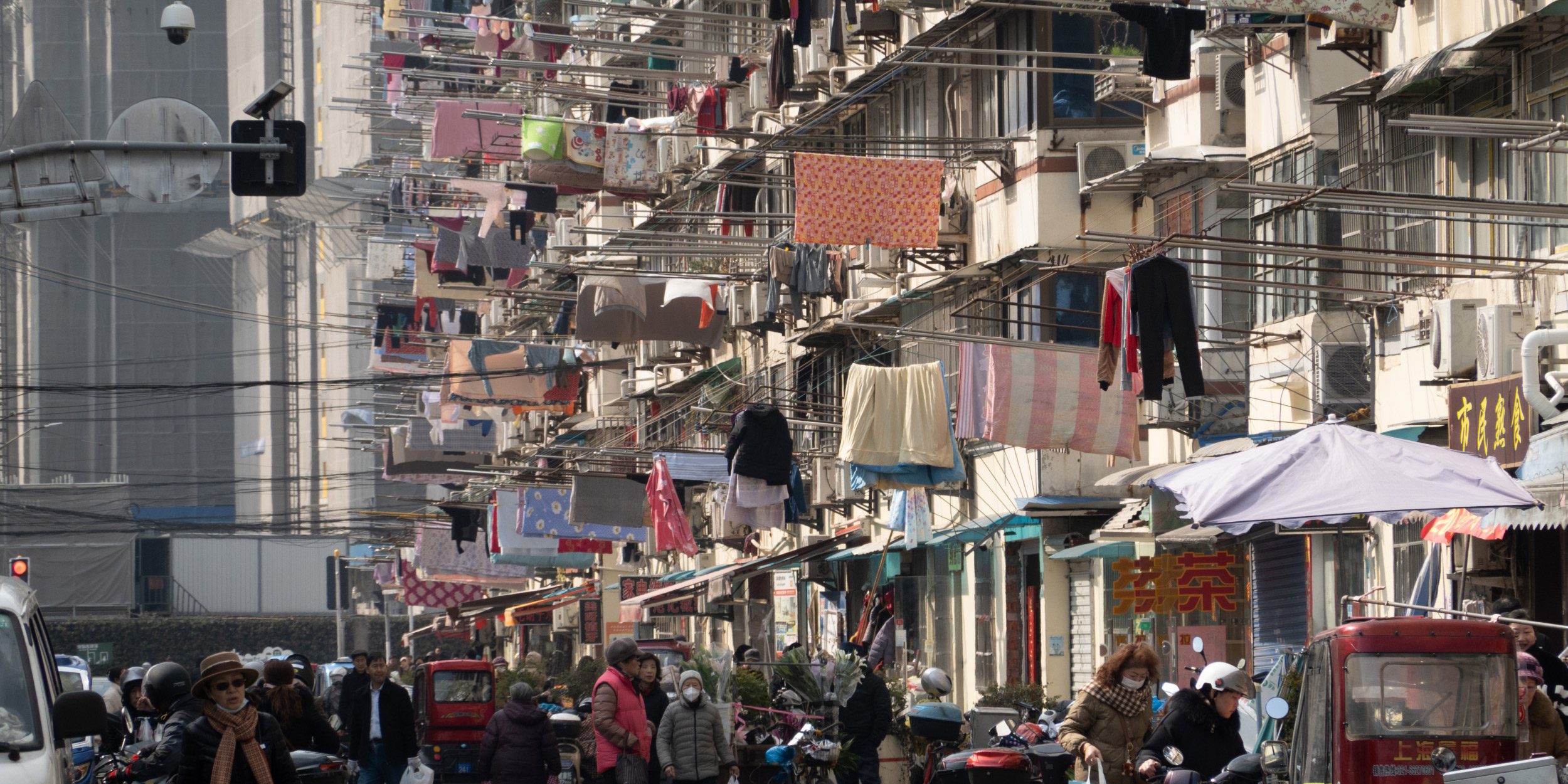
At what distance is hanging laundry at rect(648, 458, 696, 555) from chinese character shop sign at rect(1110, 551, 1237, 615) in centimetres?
1130

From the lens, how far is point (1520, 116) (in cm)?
1482

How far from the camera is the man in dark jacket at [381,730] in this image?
17672 mm

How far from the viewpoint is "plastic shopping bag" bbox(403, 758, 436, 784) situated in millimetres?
17281

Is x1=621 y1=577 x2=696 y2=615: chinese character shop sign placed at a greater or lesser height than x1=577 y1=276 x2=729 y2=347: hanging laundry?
lesser

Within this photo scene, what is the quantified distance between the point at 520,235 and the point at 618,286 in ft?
36.2

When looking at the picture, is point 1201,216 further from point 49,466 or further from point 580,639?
point 49,466

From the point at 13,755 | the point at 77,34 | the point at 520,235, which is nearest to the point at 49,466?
the point at 77,34

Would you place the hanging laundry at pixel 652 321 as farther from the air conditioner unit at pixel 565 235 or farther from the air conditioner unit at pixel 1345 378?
the air conditioner unit at pixel 565 235

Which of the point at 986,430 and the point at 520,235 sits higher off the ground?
the point at 520,235

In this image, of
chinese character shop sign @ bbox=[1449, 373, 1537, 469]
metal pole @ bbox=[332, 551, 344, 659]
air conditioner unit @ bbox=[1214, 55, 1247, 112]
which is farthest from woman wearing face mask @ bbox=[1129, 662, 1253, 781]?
metal pole @ bbox=[332, 551, 344, 659]

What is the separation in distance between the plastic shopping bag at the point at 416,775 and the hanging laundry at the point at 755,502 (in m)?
9.60

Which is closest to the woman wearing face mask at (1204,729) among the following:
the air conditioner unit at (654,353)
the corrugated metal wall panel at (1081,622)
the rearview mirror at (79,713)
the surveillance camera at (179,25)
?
the rearview mirror at (79,713)

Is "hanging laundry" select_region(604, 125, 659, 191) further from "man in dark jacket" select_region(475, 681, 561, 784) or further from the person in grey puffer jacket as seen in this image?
the person in grey puffer jacket

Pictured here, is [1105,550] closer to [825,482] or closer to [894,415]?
[894,415]
